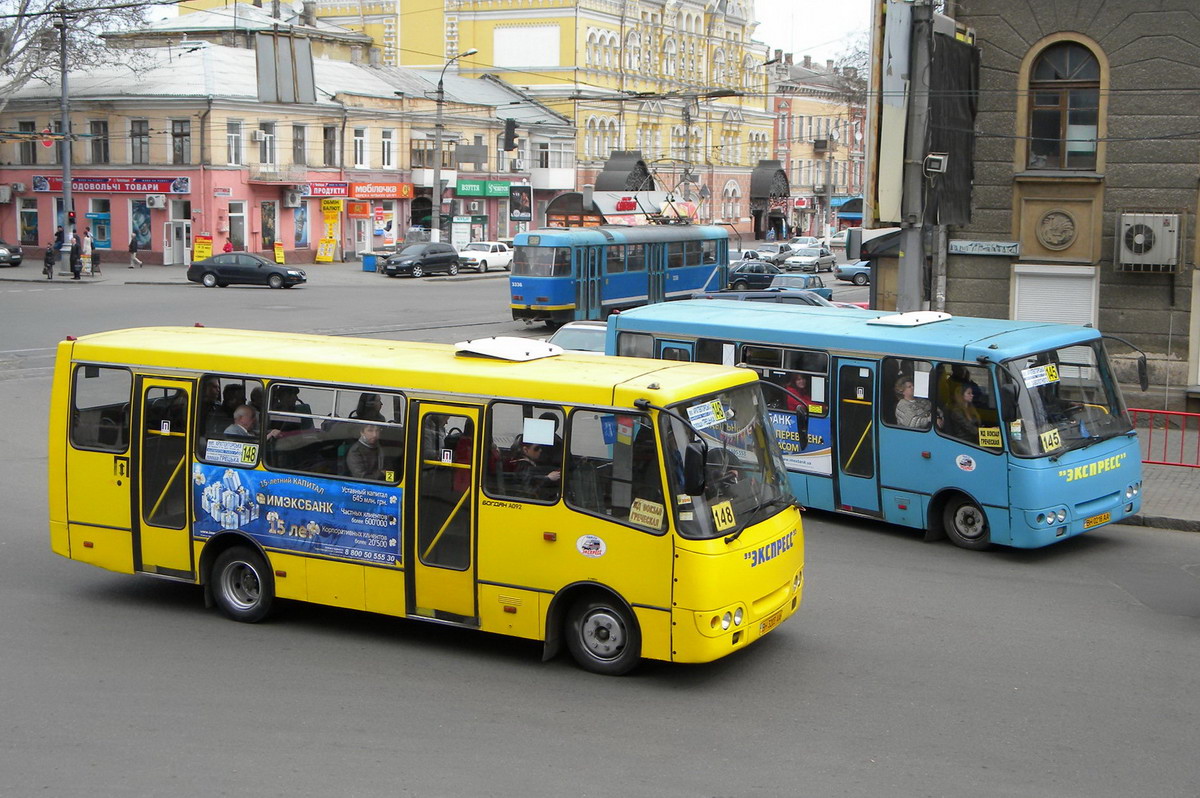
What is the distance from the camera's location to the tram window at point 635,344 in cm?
1459

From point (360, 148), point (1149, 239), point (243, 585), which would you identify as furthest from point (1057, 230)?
point (360, 148)

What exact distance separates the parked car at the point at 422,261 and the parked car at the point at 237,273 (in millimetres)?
7931

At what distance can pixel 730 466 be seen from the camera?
8648 mm

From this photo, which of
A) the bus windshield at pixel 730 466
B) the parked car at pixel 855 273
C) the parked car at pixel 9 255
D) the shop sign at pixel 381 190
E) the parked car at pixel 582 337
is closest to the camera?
the bus windshield at pixel 730 466

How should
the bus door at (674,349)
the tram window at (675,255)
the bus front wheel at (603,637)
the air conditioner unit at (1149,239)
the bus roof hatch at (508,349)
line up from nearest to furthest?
1. the bus front wheel at (603,637)
2. the bus roof hatch at (508,349)
3. the bus door at (674,349)
4. the air conditioner unit at (1149,239)
5. the tram window at (675,255)

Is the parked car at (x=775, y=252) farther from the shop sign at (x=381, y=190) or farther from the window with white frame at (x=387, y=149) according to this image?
the window with white frame at (x=387, y=149)

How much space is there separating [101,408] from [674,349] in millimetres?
6255

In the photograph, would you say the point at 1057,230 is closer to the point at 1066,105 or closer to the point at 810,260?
the point at 1066,105

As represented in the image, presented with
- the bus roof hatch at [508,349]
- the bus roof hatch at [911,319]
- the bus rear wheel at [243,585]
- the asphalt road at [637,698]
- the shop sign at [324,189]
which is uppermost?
the shop sign at [324,189]

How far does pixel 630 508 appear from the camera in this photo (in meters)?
8.38

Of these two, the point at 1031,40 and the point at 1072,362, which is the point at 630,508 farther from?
the point at 1031,40

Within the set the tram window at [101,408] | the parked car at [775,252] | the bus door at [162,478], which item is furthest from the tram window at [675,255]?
the bus door at [162,478]

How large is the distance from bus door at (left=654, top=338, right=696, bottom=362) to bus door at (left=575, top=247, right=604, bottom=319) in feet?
67.1

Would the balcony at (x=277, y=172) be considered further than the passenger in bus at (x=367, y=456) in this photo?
Yes
